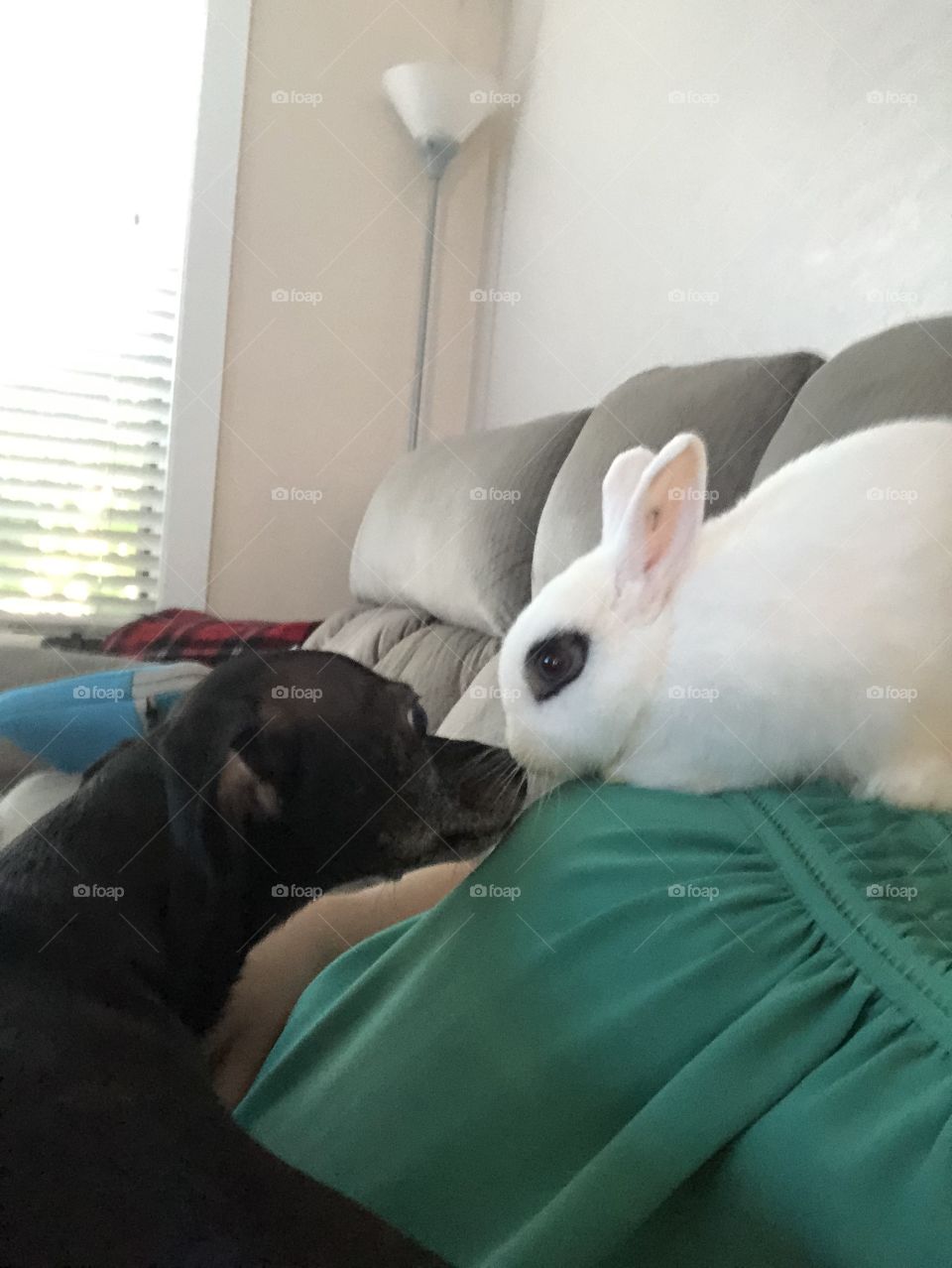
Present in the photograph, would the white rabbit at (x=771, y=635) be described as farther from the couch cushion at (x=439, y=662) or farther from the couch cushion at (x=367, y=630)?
the couch cushion at (x=367, y=630)

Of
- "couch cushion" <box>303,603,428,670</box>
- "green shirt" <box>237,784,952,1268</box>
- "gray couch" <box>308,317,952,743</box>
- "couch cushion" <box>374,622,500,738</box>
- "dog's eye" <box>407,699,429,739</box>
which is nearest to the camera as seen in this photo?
"green shirt" <box>237,784,952,1268</box>

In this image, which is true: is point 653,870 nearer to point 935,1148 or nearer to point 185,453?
point 935,1148

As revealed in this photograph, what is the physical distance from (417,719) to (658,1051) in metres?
0.35

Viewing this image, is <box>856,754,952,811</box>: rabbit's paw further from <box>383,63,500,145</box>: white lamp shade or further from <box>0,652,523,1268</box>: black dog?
<box>383,63,500,145</box>: white lamp shade

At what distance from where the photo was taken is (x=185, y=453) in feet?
5.18

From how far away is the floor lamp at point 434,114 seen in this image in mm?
1316

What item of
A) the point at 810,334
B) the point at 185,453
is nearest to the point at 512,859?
the point at 810,334

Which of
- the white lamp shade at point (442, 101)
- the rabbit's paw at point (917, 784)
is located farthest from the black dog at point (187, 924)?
the white lamp shade at point (442, 101)

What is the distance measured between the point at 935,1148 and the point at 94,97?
6.23 feet

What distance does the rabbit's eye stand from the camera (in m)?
0.54

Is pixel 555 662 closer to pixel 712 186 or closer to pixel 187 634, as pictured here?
pixel 712 186

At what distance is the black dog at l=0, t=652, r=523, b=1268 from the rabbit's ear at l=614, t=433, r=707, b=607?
6.5 inches

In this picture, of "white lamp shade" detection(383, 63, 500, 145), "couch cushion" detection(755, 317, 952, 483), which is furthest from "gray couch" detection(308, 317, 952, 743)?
"white lamp shade" detection(383, 63, 500, 145)

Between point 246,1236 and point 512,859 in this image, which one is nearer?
point 246,1236
